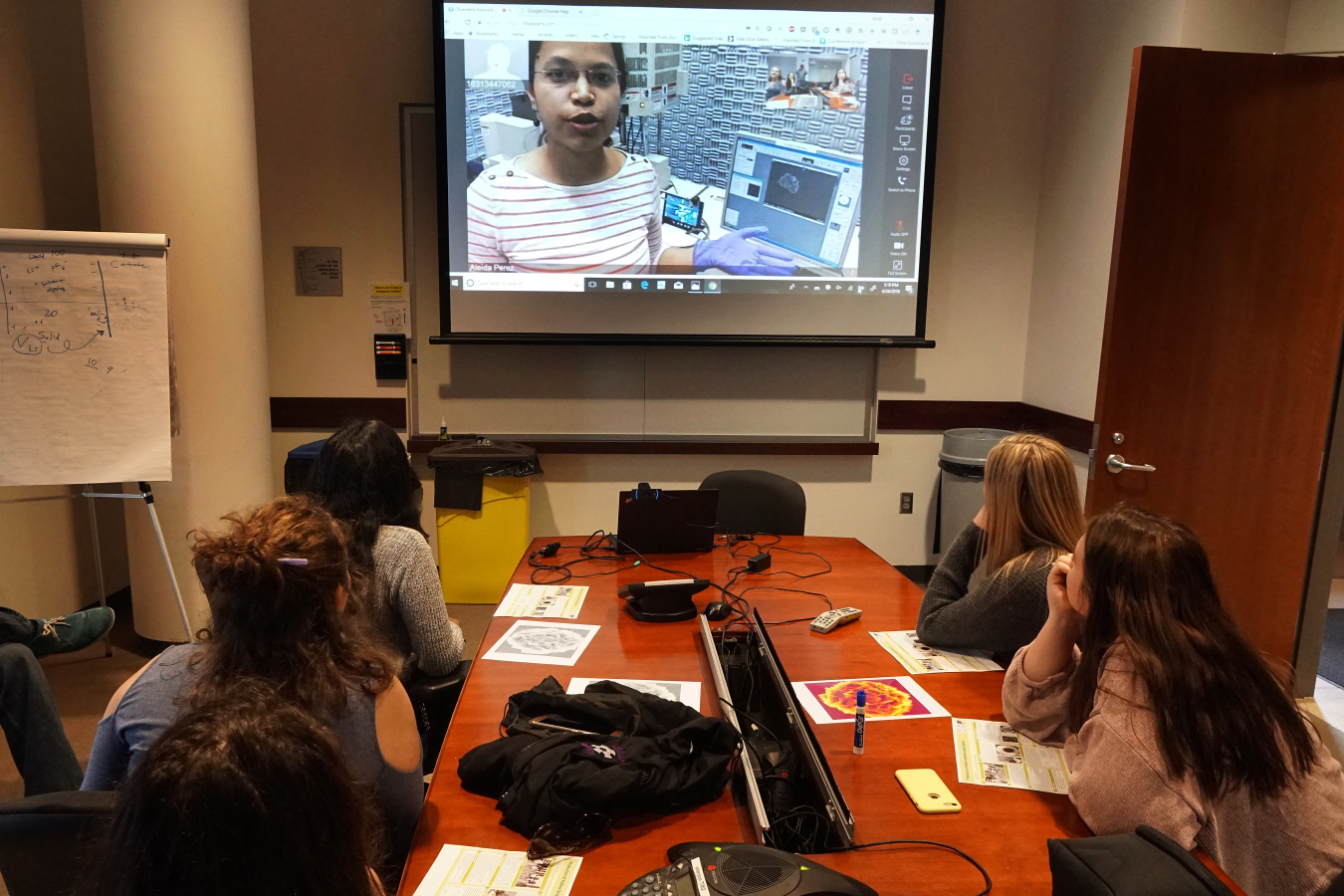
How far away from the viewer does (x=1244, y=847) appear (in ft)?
4.08

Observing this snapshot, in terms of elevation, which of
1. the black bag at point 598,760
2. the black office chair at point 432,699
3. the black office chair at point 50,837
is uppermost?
the black office chair at point 50,837

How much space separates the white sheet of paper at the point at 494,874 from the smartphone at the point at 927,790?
54 cm

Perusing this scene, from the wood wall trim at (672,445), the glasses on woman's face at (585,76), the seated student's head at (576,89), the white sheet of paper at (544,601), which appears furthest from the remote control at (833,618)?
the glasses on woman's face at (585,76)

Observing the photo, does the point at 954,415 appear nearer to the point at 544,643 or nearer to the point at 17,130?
the point at 544,643

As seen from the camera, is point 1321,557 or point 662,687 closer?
point 662,687

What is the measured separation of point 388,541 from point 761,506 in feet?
5.19

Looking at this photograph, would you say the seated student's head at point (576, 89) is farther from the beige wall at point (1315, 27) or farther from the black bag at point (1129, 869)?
the black bag at point (1129, 869)

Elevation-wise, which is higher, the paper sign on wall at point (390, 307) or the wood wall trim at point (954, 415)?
the paper sign on wall at point (390, 307)

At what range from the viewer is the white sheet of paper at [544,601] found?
7.18 feet

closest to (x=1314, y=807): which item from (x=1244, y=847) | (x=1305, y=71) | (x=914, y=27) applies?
(x=1244, y=847)

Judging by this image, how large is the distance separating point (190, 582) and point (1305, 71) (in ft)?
14.2

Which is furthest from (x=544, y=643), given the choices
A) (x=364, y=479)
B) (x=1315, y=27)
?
(x=1315, y=27)

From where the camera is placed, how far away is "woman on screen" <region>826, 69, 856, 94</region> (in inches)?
155

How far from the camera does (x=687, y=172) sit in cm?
400
